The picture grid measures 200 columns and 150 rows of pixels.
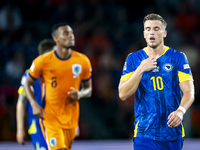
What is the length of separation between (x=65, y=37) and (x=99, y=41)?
5.70 metres

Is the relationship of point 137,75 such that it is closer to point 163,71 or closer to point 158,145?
point 163,71

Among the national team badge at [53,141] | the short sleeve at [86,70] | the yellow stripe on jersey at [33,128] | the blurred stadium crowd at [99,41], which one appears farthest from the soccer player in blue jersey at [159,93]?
the blurred stadium crowd at [99,41]

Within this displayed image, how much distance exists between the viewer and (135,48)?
1049cm

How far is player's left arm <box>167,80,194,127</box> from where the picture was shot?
3.20 m

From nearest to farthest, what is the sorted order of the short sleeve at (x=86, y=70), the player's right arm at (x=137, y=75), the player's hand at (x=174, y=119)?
1. the player's hand at (x=174, y=119)
2. the player's right arm at (x=137, y=75)
3. the short sleeve at (x=86, y=70)

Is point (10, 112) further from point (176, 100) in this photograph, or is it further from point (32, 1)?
point (176, 100)

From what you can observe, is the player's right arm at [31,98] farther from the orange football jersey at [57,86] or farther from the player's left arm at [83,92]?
the player's left arm at [83,92]

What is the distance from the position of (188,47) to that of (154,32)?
7.29 m

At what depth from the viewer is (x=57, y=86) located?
4.97 m

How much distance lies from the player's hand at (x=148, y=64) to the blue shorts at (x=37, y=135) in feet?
8.04

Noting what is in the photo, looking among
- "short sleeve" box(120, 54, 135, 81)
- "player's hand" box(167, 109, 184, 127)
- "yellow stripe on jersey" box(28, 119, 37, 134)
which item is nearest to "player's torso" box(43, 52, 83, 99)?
"yellow stripe on jersey" box(28, 119, 37, 134)

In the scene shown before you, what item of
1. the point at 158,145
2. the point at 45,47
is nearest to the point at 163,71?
the point at 158,145

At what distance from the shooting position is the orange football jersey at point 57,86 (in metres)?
4.96

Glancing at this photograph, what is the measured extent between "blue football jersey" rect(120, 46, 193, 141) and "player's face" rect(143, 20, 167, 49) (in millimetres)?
177
